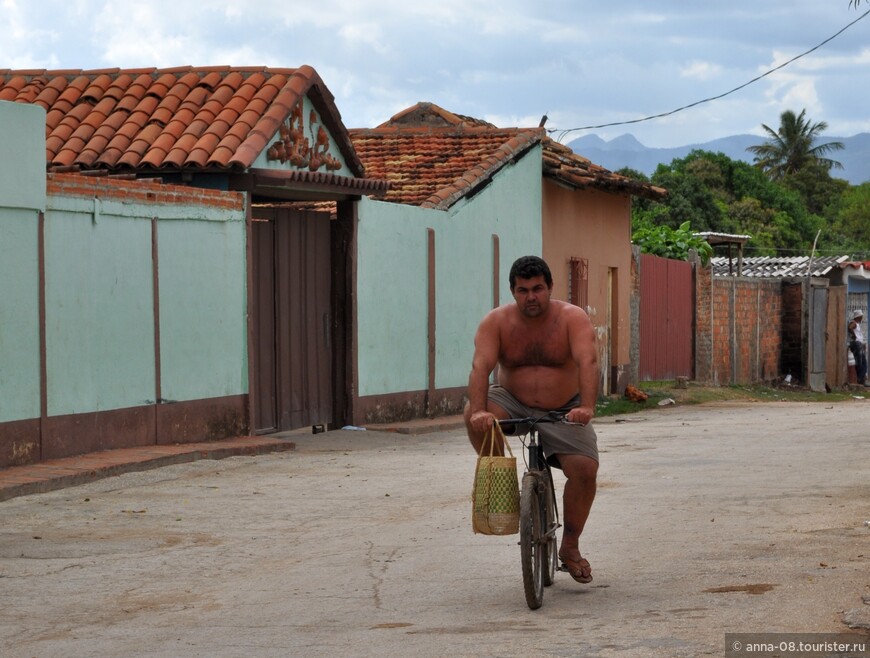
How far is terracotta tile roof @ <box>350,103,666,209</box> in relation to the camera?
20203 mm

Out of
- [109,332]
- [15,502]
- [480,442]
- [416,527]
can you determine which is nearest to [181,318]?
[109,332]

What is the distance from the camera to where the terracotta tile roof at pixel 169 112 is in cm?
1480

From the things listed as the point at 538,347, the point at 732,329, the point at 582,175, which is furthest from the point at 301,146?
the point at 732,329

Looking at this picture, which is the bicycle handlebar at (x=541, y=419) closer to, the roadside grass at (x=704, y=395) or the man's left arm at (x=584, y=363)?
the man's left arm at (x=584, y=363)

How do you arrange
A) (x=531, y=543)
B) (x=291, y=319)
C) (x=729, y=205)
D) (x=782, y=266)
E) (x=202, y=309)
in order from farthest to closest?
(x=729, y=205), (x=782, y=266), (x=291, y=319), (x=202, y=309), (x=531, y=543)

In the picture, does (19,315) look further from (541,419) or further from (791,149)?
(791,149)

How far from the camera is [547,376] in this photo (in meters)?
7.14

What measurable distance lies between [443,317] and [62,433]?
26.1 ft

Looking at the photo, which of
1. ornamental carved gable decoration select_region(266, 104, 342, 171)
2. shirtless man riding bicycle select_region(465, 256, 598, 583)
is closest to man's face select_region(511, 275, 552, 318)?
shirtless man riding bicycle select_region(465, 256, 598, 583)

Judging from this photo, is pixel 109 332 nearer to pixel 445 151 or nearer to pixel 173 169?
pixel 173 169

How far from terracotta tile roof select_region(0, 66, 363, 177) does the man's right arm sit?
25.2 ft

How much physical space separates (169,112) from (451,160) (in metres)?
6.49

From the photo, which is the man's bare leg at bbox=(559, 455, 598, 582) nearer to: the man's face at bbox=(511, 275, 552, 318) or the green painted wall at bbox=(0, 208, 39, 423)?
the man's face at bbox=(511, 275, 552, 318)

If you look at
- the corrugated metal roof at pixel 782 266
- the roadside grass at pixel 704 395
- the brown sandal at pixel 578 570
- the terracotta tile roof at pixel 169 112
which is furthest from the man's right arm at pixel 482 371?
the corrugated metal roof at pixel 782 266
